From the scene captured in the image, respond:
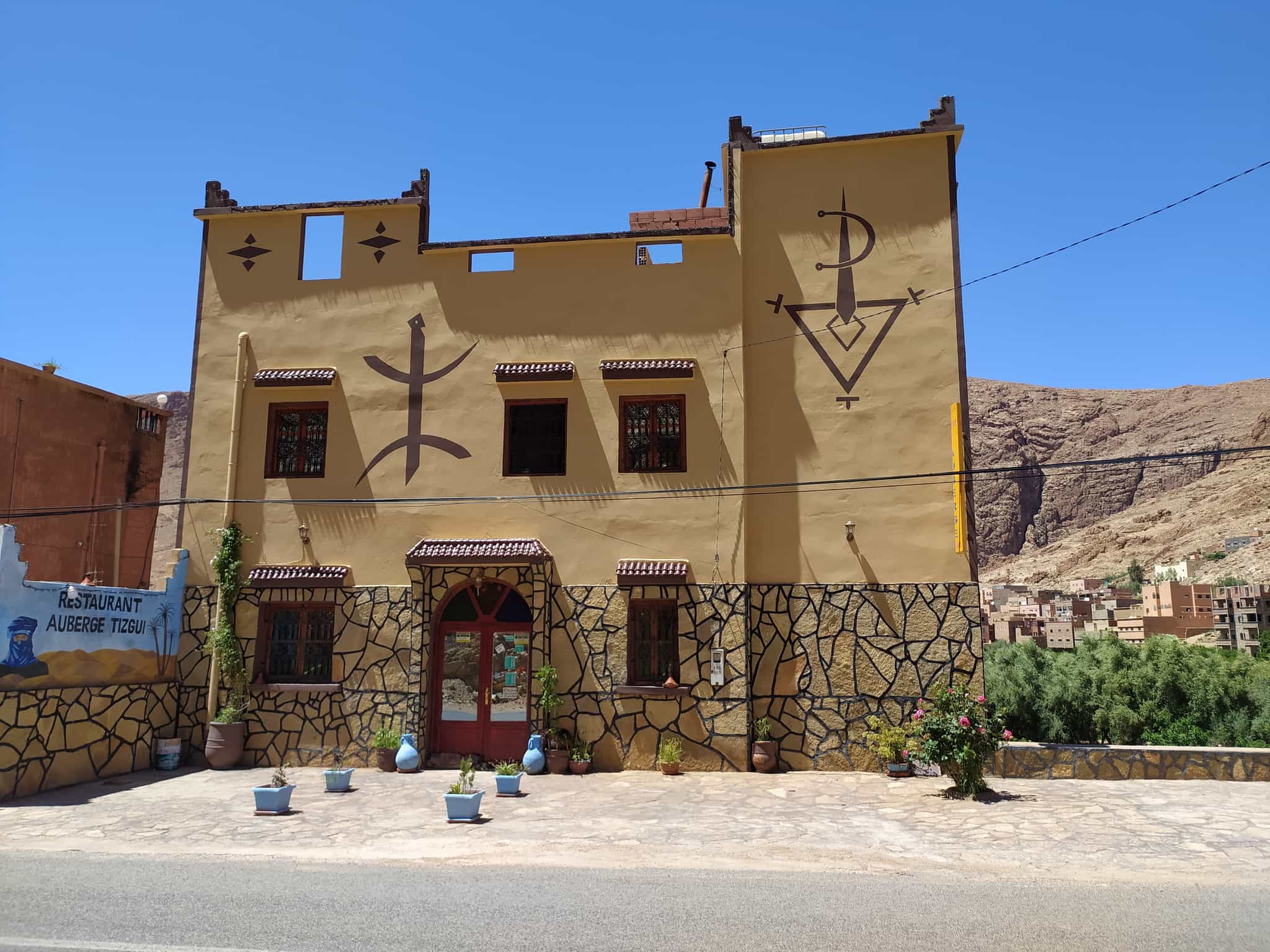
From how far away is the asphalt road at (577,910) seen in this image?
670 centimetres

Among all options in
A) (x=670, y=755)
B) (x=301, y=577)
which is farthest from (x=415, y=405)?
(x=670, y=755)

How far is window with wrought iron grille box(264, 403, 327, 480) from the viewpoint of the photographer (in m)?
17.2

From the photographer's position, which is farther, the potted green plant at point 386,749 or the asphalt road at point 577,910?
the potted green plant at point 386,749

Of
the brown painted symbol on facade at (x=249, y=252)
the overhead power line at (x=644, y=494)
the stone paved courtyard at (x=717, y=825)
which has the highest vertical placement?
the brown painted symbol on facade at (x=249, y=252)

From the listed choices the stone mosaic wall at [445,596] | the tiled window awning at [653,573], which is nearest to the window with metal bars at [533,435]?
the stone mosaic wall at [445,596]

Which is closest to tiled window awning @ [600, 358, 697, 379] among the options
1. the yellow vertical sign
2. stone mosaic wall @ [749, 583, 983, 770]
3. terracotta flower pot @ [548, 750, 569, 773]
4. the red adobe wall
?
stone mosaic wall @ [749, 583, 983, 770]

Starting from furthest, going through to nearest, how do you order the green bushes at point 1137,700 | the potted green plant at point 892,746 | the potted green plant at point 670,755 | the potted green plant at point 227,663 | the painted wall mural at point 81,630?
the green bushes at point 1137,700 → the potted green plant at point 227,663 → the potted green plant at point 670,755 → the potted green plant at point 892,746 → the painted wall mural at point 81,630

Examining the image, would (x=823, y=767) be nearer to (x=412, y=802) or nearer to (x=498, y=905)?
(x=412, y=802)

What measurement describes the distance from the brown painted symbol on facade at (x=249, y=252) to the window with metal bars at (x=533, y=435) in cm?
592

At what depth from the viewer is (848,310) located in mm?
16438

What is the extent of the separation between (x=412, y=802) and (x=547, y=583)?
441 cm

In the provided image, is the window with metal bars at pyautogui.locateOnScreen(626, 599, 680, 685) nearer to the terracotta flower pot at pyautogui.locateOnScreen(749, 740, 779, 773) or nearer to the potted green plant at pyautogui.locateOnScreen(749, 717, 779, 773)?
the potted green plant at pyautogui.locateOnScreen(749, 717, 779, 773)

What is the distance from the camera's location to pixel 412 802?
42.3 feet

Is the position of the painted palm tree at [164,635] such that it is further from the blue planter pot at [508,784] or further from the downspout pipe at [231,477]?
the blue planter pot at [508,784]
